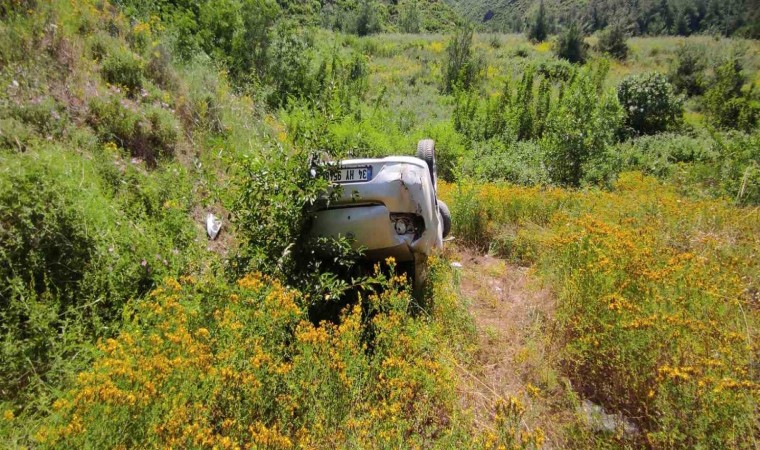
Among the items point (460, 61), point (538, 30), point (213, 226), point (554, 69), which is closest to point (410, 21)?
point (538, 30)

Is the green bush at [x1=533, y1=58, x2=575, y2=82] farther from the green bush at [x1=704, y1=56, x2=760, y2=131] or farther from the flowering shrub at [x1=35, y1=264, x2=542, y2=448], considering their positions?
the flowering shrub at [x1=35, y1=264, x2=542, y2=448]

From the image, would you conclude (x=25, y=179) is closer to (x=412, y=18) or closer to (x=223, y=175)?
(x=223, y=175)

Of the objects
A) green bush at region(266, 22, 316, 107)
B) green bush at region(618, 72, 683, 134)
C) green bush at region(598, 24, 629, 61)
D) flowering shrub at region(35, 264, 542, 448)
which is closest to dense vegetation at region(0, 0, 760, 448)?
flowering shrub at region(35, 264, 542, 448)

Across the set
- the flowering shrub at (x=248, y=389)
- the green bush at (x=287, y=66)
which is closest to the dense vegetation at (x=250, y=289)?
the flowering shrub at (x=248, y=389)

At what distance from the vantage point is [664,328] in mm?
2410

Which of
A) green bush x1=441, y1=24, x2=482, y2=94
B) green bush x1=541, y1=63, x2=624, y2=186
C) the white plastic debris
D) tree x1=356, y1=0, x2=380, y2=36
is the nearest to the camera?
the white plastic debris

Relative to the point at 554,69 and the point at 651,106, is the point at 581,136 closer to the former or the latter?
the point at 651,106

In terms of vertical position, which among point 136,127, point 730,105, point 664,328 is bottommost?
point 664,328

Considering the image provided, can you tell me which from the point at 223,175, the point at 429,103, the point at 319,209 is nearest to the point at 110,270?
the point at 319,209

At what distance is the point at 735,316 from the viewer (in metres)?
2.79

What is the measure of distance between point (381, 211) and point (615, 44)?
37087 millimetres

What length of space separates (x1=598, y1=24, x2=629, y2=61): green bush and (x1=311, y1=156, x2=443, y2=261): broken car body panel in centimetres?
3553

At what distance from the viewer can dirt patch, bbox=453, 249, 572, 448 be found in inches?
97.3

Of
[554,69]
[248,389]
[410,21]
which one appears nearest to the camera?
[248,389]
